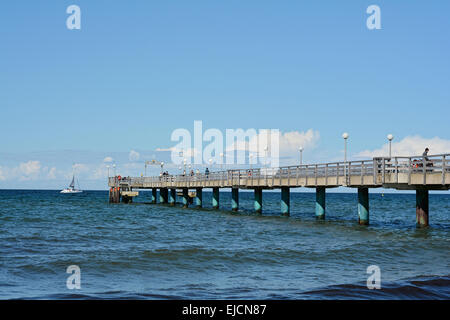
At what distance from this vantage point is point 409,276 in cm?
1530

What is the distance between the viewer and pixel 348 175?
31.6 m

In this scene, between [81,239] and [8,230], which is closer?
[81,239]

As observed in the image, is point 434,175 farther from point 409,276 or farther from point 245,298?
point 245,298

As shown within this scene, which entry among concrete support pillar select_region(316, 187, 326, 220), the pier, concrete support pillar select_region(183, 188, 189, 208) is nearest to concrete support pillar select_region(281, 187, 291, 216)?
the pier

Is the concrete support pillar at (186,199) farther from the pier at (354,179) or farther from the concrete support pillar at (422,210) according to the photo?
the concrete support pillar at (422,210)

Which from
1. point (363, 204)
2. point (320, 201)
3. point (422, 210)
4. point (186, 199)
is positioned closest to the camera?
point (422, 210)

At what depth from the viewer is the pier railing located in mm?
25750

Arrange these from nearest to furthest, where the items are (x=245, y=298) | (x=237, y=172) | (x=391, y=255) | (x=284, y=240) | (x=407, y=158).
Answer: (x=245, y=298), (x=391, y=255), (x=284, y=240), (x=407, y=158), (x=237, y=172)

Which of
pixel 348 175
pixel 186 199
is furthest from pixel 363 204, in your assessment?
pixel 186 199

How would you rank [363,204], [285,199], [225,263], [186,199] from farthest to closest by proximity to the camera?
[186,199] → [285,199] → [363,204] → [225,263]

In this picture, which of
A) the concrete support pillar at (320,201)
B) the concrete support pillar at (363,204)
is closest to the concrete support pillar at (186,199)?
the concrete support pillar at (320,201)

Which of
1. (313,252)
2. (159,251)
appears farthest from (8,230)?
(313,252)

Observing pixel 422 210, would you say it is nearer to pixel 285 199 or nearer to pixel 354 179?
pixel 354 179
